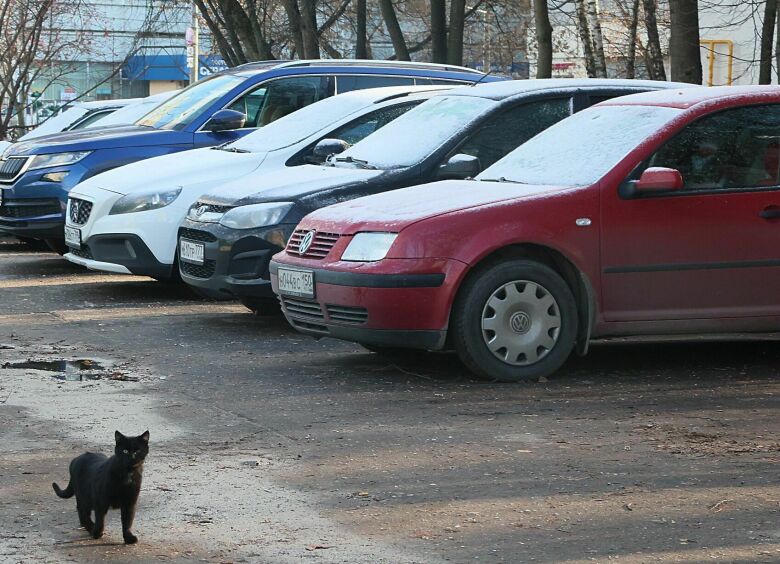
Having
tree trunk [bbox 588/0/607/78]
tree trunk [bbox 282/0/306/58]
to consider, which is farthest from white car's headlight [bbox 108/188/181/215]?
tree trunk [bbox 282/0/306/58]

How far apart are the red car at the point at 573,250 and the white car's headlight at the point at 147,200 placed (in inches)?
128

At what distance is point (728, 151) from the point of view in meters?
8.24

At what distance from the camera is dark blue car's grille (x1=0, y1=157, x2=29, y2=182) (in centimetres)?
1436

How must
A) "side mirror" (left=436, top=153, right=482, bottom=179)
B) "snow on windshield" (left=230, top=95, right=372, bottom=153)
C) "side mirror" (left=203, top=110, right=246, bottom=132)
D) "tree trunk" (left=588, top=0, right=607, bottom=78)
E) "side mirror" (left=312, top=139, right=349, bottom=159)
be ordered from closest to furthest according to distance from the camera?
"side mirror" (left=436, top=153, right=482, bottom=179) < "side mirror" (left=312, top=139, right=349, bottom=159) < "snow on windshield" (left=230, top=95, right=372, bottom=153) < "side mirror" (left=203, top=110, right=246, bottom=132) < "tree trunk" (left=588, top=0, right=607, bottom=78)

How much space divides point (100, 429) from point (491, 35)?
4107 cm

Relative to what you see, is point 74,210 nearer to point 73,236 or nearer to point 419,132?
point 73,236

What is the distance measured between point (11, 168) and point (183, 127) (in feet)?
6.73

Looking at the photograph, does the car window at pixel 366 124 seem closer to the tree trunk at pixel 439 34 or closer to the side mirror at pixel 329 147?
the side mirror at pixel 329 147

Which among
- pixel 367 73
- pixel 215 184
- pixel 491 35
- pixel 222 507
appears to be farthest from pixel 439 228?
pixel 491 35

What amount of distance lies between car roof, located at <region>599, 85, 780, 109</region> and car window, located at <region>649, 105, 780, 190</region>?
62 mm

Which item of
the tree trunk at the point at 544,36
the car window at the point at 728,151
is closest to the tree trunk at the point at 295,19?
the tree trunk at the point at 544,36

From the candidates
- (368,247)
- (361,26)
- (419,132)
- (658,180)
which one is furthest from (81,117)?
(658,180)

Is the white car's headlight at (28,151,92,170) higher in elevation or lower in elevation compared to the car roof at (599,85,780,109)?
lower

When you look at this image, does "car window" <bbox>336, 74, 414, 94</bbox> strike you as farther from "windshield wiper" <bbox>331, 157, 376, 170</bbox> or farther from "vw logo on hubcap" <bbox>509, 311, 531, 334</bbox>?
"vw logo on hubcap" <bbox>509, 311, 531, 334</bbox>
